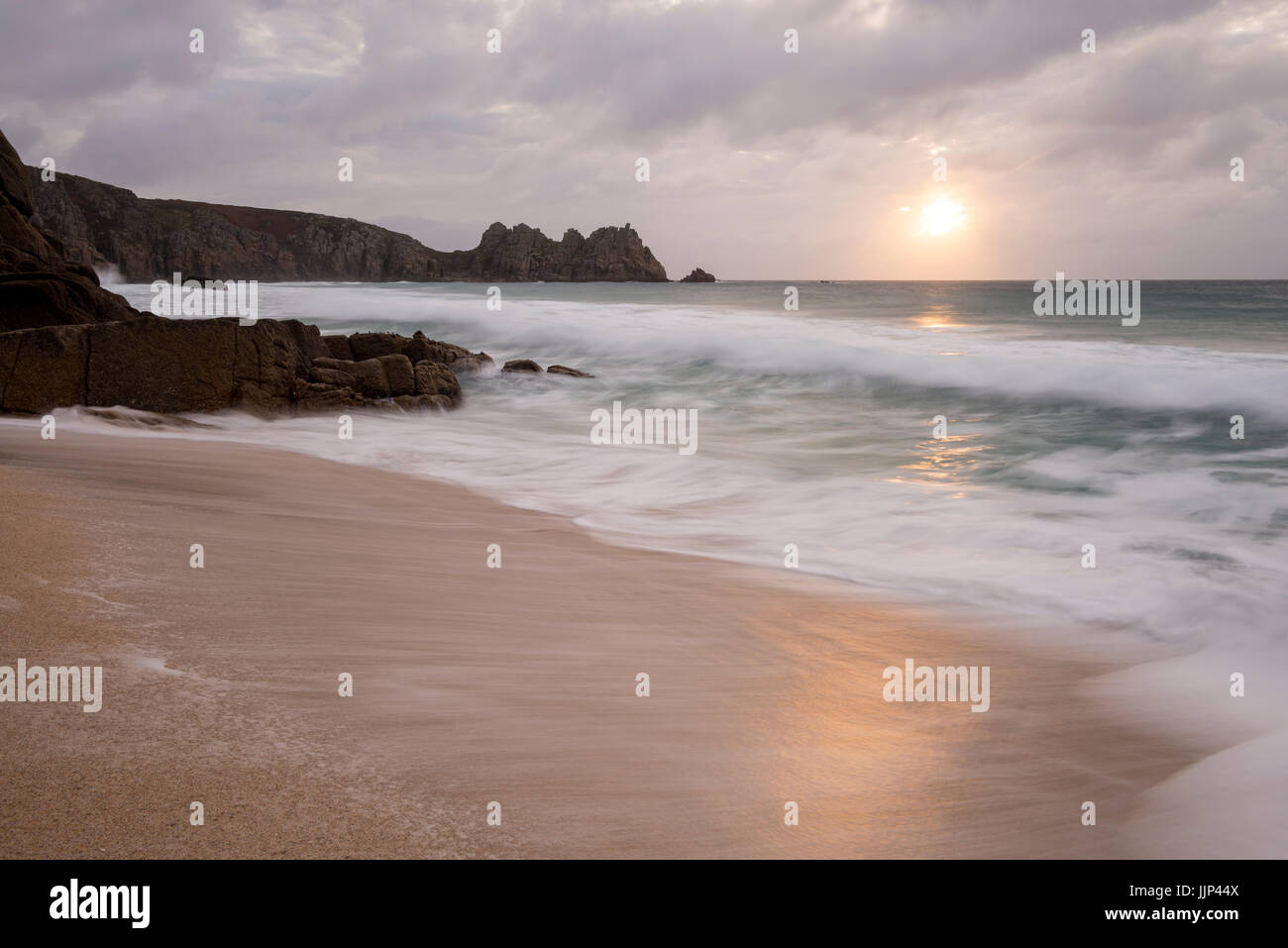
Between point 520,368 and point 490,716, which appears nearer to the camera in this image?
point 490,716

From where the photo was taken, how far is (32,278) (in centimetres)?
1273

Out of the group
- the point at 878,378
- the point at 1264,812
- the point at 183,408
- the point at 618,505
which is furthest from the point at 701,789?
the point at 878,378

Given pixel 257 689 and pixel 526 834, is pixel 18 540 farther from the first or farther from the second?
pixel 526 834

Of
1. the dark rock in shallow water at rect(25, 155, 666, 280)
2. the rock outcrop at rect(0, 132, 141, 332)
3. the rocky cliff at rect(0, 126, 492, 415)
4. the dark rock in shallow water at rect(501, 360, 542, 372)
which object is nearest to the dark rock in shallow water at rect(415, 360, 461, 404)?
the rocky cliff at rect(0, 126, 492, 415)

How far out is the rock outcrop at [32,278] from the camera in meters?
12.4

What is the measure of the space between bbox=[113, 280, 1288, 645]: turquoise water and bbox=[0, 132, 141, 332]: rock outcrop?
157 inches

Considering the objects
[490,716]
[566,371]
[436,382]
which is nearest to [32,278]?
[436,382]

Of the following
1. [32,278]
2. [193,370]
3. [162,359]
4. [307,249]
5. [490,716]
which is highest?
[307,249]

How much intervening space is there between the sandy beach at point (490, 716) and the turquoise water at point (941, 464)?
1.30 metres

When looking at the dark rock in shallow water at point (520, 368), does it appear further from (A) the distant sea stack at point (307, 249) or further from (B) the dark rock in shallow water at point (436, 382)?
(A) the distant sea stack at point (307, 249)

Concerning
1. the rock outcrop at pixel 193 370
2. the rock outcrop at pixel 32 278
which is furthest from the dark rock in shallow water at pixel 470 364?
the rock outcrop at pixel 32 278

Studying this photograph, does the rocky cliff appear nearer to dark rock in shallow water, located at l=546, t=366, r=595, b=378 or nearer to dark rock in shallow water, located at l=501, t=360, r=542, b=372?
dark rock in shallow water, located at l=501, t=360, r=542, b=372

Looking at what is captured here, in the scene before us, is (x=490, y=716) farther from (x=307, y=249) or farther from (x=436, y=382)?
(x=307, y=249)

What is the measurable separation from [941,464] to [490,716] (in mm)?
7920
